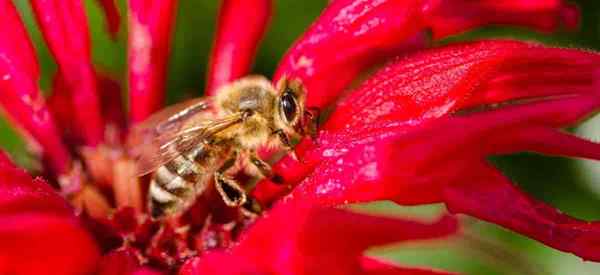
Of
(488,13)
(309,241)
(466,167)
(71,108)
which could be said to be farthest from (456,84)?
(71,108)

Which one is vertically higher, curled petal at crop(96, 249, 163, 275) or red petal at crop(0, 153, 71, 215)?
red petal at crop(0, 153, 71, 215)

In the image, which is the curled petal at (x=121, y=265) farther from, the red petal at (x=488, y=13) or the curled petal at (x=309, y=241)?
the red petal at (x=488, y=13)

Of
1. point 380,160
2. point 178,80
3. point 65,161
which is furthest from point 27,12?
point 380,160

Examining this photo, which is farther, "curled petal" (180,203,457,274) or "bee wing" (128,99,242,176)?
"bee wing" (128,99,242,176)

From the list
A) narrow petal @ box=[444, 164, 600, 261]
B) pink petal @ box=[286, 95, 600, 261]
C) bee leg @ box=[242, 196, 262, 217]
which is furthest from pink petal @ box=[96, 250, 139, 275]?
narrow petal @ box=[444, 164, 600, 261]

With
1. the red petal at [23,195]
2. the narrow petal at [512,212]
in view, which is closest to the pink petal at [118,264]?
the red petal at [23,195]

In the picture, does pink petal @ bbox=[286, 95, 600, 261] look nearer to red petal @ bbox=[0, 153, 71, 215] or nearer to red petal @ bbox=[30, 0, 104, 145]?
red petal @ bbox=[0, 153, 71, 215]

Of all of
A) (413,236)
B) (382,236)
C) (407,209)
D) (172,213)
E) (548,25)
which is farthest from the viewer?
(407,209)

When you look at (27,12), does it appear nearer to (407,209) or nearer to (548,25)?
(407,209)
